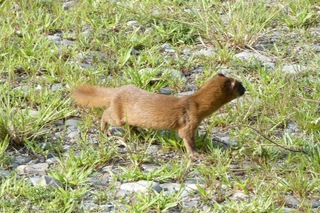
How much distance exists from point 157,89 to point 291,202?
1.69m

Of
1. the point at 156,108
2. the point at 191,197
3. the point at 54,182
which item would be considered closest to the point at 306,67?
the point at 156,108

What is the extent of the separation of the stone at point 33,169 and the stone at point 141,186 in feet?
1.62

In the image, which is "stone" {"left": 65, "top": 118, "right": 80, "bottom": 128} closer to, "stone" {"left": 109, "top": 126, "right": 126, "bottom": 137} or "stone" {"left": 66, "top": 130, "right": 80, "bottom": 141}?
"stone" {"left": 66, "top": 130, "right": 80, "bottom": 141}

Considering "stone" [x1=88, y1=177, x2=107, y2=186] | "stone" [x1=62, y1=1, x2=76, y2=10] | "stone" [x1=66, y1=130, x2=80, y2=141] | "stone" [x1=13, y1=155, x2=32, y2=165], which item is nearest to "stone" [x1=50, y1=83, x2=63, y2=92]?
"stone" [x1=66, y1=130, x2=80, y2=141]

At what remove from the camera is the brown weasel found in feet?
15.0

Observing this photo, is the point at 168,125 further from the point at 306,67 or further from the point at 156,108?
the point at 306,67

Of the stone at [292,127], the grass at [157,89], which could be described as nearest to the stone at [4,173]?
the grass at [157,89]

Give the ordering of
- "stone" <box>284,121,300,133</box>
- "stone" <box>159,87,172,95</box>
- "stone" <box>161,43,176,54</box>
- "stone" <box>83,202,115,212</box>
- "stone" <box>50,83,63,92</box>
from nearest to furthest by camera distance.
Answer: "stone" <box>83,202,115,212</box> → "stone" <box>284,121,300,133</box> → "stone" <box>50,83,63,92</box> → "stone" <box>159,87,172,95</box> → "stone" <box>161,43,176,54</box>

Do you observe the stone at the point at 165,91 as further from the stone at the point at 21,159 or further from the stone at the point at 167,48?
the stone at the point at 21,159

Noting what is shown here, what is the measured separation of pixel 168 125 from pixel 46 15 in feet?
7.20

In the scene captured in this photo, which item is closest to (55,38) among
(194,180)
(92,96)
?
(92,96)

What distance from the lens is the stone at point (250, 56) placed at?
5.87 metres

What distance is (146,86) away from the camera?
17.5ft

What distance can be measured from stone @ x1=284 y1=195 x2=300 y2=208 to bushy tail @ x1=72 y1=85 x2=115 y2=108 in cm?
137
